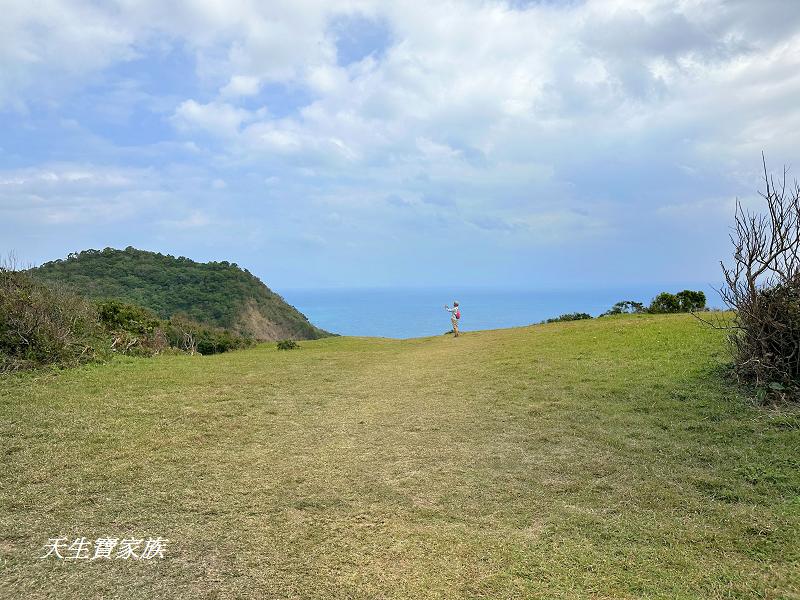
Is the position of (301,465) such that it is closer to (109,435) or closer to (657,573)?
(109,435)

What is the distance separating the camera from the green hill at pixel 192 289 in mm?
35625

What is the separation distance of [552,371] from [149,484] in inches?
303

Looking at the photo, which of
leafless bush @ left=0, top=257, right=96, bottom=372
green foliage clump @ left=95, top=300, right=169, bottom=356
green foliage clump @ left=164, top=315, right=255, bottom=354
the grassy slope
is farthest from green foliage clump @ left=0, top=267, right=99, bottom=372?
green foliage clump @ left=164, top=315, right=255, bottom=354

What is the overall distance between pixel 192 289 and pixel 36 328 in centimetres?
2938

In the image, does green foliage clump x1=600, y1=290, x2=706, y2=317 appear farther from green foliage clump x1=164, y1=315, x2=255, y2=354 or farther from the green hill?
the green hill

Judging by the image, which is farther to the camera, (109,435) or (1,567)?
(109,435)

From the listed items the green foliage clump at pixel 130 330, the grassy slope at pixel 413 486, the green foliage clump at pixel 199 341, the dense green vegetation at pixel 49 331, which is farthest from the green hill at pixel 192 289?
the grassy slope at pixel 413 486

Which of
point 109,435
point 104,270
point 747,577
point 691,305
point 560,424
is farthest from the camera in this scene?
point 104,270

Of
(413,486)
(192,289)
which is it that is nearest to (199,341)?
(413,486)

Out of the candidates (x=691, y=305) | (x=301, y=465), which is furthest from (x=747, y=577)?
(x=691, y=305)

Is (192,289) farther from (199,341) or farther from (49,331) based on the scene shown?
(49,331)

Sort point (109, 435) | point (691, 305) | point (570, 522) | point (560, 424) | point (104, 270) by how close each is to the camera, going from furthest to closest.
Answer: point (104, 270) → point (691, 305) → point (560, 424) → point (109, 435) → point (570, 522)

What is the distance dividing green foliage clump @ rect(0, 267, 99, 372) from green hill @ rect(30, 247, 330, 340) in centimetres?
2253

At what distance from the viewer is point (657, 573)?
363 cm
